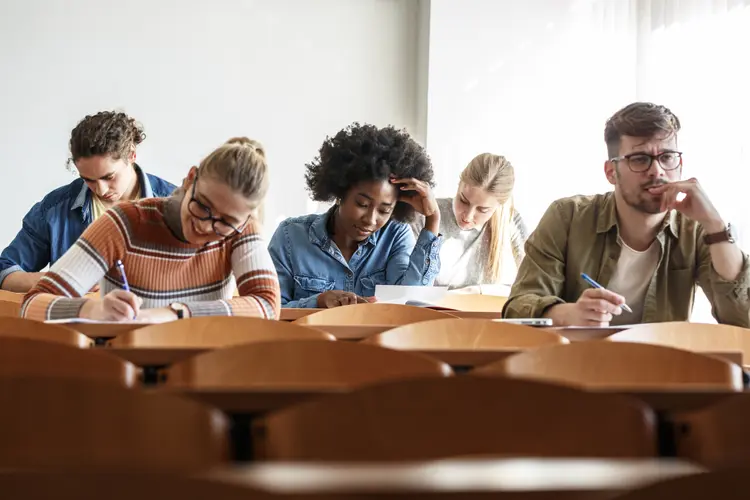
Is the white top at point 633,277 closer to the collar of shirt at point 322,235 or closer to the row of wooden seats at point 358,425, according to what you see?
the collar of shirt at point 322,235

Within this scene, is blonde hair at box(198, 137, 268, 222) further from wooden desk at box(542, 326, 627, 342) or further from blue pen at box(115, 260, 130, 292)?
wooden desk at box(542, 326, 627, 342)

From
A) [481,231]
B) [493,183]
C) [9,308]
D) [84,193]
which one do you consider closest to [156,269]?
[9,308]

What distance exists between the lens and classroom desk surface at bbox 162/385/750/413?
49.4 inches

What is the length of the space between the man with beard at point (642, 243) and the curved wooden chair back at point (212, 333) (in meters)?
0.97

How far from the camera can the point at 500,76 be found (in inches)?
244

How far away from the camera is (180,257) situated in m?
2.71

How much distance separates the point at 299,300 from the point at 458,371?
5.86 feet

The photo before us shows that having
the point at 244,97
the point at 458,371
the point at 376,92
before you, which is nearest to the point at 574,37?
the point at 376,92

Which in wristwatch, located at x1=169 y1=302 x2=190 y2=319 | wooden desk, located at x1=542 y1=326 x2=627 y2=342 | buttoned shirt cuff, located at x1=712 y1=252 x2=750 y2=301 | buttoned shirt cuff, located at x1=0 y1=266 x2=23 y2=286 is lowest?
wooden desk, located at x1=542 y1=326 x2=627 y2=342

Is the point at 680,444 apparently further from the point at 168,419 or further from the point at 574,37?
the point at 574,37

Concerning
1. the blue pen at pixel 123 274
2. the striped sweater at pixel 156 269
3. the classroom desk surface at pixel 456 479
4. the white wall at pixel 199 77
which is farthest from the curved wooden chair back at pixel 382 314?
the white wall at pixel 199 77

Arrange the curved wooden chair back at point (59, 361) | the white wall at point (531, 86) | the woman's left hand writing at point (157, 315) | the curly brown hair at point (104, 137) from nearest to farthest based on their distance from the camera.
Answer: the curved wooden chair back at point (59, 361), the woman's left hand writing at point (157, 315), the curly brown hair at point (104, 137), the white wall at point (531, 86)

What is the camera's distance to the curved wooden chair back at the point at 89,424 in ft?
3.58

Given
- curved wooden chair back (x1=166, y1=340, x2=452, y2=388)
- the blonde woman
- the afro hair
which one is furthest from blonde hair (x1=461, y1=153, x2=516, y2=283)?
→ curved wooden chair back (x1=166, y1=340, x2=452, y2=388)
